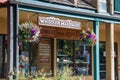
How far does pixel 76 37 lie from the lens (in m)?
19.9

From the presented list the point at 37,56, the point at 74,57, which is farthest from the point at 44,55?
the point at 74,57

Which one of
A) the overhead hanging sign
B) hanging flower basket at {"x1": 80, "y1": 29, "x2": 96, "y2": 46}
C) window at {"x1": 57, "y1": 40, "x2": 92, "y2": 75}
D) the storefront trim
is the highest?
the storefront trim

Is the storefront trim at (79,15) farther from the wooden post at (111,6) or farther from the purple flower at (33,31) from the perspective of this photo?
the purple flower at (33,31)

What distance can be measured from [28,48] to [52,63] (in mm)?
1717

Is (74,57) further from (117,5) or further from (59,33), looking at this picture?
(117,5)

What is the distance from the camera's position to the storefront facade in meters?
13.6

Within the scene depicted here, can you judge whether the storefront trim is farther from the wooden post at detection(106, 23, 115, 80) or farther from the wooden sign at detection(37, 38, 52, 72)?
the wooden sign at detection(37, 38, 52, 72)

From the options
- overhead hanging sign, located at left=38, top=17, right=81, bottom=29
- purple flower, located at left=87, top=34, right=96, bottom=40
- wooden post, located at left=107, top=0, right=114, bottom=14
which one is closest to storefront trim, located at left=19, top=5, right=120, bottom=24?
overhead hanging sign, located at left=38, top=17, right=81, bottom=29

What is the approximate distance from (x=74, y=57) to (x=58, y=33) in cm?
303

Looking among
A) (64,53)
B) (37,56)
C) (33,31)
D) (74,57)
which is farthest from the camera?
(74,57)

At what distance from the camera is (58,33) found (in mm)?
18641

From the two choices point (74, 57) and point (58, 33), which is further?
point (74, 57)

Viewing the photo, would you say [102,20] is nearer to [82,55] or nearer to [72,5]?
[72,5]

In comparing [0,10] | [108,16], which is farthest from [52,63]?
[0,10]
